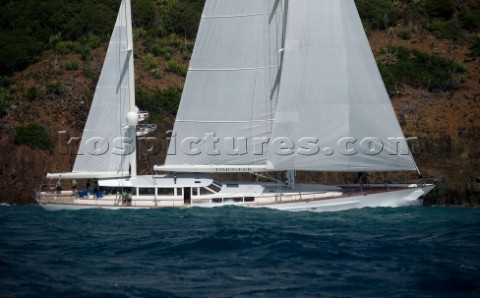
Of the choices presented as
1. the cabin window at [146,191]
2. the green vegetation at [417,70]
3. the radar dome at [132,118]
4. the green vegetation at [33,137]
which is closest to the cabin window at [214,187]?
the cabin window at [146,191]

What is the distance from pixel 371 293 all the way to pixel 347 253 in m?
4.43

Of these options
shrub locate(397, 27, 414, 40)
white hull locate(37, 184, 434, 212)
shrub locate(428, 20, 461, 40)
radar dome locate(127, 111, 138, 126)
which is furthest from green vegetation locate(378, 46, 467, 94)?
radar dome locate(127, 111, 138, 126)

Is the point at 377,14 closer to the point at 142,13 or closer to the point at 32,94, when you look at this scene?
the point at 142,13

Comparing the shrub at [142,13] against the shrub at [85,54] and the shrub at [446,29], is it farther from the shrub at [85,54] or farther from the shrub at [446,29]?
the shrub at [446,29]

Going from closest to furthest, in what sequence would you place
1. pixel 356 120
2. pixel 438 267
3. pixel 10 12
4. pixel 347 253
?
pixel 438 267 → pixel 347 253 → pixel 356 120 → pixel 10 12

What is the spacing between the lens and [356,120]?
3566 centimetres

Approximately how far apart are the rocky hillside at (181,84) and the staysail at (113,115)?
624 centimetres

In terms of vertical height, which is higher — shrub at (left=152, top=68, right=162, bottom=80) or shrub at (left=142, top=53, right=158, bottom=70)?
shrub at (left=142, top=53, right=158, bottom=70)

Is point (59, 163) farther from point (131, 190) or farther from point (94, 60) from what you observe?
point (94, 60)

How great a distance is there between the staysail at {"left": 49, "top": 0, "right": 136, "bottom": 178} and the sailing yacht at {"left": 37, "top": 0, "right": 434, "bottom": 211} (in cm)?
5

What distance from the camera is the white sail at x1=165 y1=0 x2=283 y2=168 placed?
3712 centimetres

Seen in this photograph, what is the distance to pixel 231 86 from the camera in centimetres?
3731

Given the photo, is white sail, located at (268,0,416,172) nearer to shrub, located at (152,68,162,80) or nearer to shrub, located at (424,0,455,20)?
shrub, located at (152,68,162,80)

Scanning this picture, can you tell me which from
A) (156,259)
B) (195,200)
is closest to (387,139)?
(195,200)
